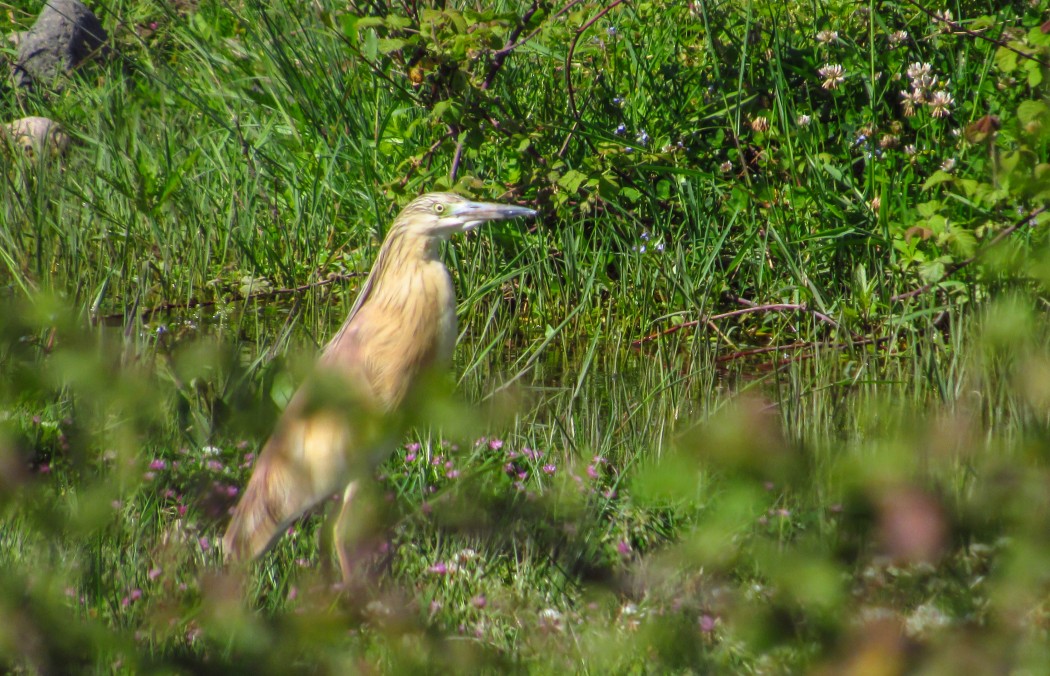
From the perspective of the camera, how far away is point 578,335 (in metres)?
4.38

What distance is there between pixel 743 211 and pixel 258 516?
237 centimetres

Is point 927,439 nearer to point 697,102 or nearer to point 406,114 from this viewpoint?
point 697,102

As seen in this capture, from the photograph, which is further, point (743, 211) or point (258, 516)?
point (743, 211)

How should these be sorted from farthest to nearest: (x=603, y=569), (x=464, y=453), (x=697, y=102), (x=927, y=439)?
(x=697, y=102) → (x=464, y=453) → (x=603, y=569) → (x=927, y=439)

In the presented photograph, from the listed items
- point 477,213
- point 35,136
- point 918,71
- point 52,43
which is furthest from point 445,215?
point 52,43

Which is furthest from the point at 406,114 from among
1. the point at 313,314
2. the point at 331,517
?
the point at 331,517

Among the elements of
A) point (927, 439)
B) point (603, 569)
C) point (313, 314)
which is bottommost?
point (313, 314)

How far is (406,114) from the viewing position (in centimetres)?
499

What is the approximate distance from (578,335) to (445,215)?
135 cm

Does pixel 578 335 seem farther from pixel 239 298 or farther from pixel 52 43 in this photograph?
pixel 52 43

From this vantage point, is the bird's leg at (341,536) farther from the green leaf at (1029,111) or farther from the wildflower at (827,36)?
the wildflower at (827,36)

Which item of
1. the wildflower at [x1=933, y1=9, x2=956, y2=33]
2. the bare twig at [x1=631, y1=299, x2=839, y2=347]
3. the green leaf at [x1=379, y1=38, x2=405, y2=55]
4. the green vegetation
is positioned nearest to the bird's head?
the green vegetation

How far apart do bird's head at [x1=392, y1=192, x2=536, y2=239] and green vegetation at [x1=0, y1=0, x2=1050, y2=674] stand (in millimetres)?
494

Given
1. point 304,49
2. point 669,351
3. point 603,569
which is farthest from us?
point 304,49
